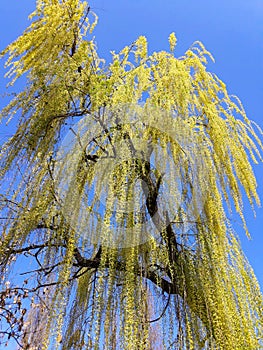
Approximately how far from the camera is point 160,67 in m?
2.79

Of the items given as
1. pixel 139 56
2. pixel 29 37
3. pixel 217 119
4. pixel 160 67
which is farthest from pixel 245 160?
pixel 29 37

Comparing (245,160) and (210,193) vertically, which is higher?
(245,160)

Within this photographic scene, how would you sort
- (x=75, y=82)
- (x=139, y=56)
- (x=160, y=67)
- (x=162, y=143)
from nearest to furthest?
(x=162, y=143), (x=75, y=82), (x=160, y=67), (x=139, y=56)

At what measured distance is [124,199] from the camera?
6.89 ft

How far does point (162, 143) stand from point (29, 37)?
1.21m

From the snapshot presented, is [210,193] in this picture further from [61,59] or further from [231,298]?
[61,59]

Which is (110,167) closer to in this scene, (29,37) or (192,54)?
(29,37)

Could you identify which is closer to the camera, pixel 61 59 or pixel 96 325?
pixel 96 325

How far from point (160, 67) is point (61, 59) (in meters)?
0.70

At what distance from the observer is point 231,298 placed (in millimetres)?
2053

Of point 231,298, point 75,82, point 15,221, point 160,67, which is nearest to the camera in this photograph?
point 231,298

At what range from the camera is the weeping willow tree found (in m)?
2.01

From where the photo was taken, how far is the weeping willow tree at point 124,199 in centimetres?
201

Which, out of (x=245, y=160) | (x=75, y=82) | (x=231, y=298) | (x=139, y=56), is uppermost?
(x=139, y=56)
